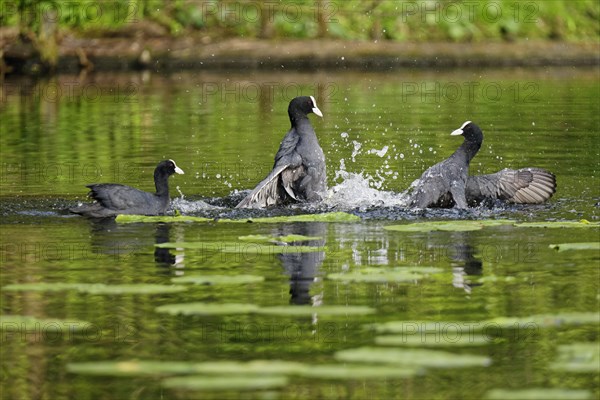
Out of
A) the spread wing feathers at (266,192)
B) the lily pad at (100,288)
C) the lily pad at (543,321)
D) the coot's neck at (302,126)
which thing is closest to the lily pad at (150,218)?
the spread wing feathers at (266,192)

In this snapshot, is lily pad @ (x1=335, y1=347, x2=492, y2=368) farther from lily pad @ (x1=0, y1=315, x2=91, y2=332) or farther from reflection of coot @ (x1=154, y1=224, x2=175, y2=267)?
reflection of coot @ (x1=154, y1=224, x2=175, y2=267)

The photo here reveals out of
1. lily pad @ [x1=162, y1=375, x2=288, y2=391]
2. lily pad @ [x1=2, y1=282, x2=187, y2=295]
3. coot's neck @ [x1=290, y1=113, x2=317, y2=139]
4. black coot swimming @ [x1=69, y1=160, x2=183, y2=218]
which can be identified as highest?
coot's neck @ [x1=290, y1=113, x2=317, y2=139]

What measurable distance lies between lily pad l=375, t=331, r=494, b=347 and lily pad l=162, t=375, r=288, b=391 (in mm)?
931

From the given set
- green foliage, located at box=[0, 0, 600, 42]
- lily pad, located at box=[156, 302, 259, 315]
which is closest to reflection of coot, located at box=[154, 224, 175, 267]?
lily pad, located at box=[156, 302, 259, 315]

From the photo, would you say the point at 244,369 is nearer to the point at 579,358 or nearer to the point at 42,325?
the point at 42,325

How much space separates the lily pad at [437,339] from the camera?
7418mm

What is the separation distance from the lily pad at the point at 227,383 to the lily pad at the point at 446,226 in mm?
4768

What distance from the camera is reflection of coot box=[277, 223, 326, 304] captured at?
8.89m

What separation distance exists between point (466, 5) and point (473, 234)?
31730 millimetres

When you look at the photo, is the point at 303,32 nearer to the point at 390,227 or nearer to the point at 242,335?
the point at 390,227

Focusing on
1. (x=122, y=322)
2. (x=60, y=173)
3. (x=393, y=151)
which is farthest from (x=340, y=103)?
(x=122, y=322)

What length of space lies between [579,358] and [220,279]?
10.1ft

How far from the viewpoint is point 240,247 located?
424 inches

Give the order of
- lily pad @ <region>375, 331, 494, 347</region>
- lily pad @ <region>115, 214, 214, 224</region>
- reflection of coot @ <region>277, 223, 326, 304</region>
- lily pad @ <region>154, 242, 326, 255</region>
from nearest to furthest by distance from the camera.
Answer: lily pad @ <region>375, 331, 494, 347</region>, reflection of coot @ <region>277, 223, 326, 304</region>, lily pad @ <region>154, 242, 326, 255</region>, lily pad @ <region>115, 214, 214, 224</region>
